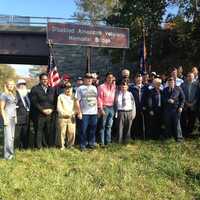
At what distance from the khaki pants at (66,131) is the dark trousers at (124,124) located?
115 cm

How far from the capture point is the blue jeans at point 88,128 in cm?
1273

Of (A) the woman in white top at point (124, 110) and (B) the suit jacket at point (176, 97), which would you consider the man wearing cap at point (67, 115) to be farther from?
(B) the suit jacket at point (176, 97)

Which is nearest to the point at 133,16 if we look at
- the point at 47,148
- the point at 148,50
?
the point at 148,50

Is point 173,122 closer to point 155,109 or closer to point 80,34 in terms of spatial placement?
point 155,109

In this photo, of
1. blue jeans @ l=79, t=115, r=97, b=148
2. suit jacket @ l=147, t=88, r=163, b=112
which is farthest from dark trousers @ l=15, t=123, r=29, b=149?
suit jacket @ l=147, t=88, r=163, b=112

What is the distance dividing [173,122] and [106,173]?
3163 mm

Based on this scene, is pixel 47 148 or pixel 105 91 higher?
pixel 105 91

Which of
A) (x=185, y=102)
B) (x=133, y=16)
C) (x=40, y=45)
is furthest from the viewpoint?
(x=40, y=45)

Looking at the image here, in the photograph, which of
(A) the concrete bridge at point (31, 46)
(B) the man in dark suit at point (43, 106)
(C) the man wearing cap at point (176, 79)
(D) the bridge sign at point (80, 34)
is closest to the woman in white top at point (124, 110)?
(C) the man wearing cap at point (176, 79)

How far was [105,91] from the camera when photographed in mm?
13023

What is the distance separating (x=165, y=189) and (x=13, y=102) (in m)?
3.76

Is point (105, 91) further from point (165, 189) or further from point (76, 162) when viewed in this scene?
point (165, 189)

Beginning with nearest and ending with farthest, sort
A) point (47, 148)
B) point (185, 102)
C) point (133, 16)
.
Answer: point (47, 148) < point (185, 102) < point (133, 16)

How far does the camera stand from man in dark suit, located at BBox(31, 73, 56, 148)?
12523 mm
